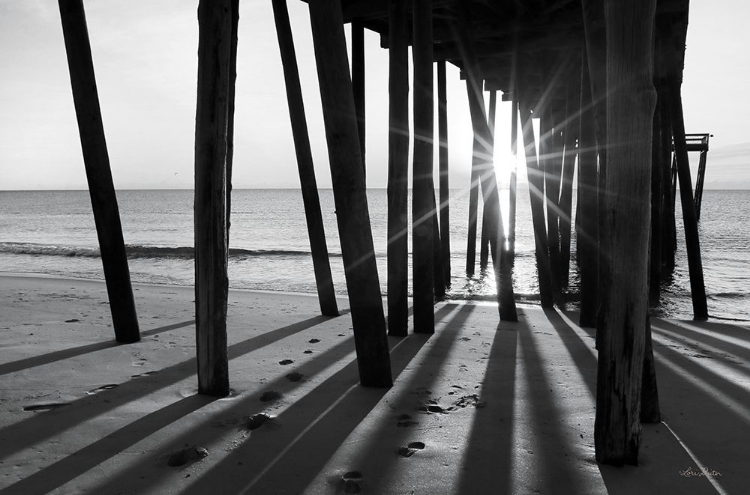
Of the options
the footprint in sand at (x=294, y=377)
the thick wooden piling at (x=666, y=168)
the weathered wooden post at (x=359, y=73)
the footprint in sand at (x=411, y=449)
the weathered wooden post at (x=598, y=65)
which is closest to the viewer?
the footprint in sand at (x=411, y=449)

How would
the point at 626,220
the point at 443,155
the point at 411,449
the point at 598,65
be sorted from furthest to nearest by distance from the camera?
1. the point at 443,155
2. the point at 598,65
3. the point at 411,449
4. the point at 626,220

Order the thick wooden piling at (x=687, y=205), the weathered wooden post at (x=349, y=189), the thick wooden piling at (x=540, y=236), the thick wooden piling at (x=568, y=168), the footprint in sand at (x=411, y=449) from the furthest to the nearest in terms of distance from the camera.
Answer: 1. the thick wooden piling at (x=568, y=168)
2. the thick wooden piling at (x=540, y=236)
3. the thick wooden piling at (x=687, y=205)
4. the weathered wooden post at (x=349, y=189)
5. the footprint in sand at (x=411, y=449)

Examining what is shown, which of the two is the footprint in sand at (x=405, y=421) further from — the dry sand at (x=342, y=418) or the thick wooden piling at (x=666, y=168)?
the thick wooden piling at (x=666, y=168)

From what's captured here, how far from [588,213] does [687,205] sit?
159 cm

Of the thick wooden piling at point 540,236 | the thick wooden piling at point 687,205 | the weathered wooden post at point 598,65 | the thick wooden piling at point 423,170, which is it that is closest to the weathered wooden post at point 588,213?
the weathered wooden post at point 598,65

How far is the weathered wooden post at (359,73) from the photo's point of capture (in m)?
6.01

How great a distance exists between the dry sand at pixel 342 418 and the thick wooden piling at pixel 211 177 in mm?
384

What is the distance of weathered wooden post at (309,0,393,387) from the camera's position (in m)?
3.09

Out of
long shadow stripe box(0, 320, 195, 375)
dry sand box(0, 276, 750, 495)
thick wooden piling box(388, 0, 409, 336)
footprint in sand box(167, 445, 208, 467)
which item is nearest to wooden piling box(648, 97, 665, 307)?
dry sand box(0, 276, 750, 495)

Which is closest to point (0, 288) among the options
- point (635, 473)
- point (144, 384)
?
point (144, 384)

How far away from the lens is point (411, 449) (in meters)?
2.50

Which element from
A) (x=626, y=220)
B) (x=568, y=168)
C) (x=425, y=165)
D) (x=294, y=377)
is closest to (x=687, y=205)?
(x=425, y=165)

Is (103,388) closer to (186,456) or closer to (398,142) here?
(186,456)

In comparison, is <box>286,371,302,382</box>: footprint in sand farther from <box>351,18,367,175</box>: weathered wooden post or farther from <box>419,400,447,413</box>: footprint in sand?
<box>351,18,367,175</box>: weathered wooden post
